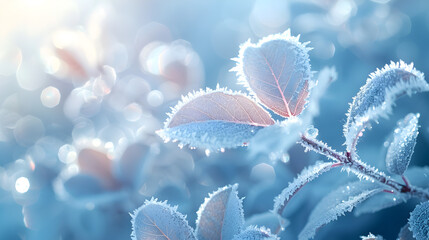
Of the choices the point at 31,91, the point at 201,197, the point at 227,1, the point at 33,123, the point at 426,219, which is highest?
the point at 227,1

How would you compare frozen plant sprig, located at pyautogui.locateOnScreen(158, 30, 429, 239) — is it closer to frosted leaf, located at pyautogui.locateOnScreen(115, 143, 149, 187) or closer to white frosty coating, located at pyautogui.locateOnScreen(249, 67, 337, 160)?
white frosty coating, located at pyautogui.locateOnScreen(249, 67, 337, 160)

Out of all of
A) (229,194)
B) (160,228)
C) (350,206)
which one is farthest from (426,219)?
(160,228)

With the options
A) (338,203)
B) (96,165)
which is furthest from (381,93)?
(96,165)

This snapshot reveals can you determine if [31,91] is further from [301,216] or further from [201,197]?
[301,216]

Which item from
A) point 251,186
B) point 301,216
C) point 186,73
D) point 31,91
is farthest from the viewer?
point 31,91

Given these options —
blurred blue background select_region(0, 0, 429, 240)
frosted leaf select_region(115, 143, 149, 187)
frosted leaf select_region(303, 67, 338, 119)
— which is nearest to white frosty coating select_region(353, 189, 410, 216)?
blurred blue background select_region(0, 0, 429, 240)

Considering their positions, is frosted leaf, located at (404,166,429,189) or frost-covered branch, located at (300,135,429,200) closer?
frost-covered branch, located at (300,135,429,200)

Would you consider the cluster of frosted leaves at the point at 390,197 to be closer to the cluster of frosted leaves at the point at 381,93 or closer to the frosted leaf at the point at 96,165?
the cluster of frosted leaves at the point at 381,93
